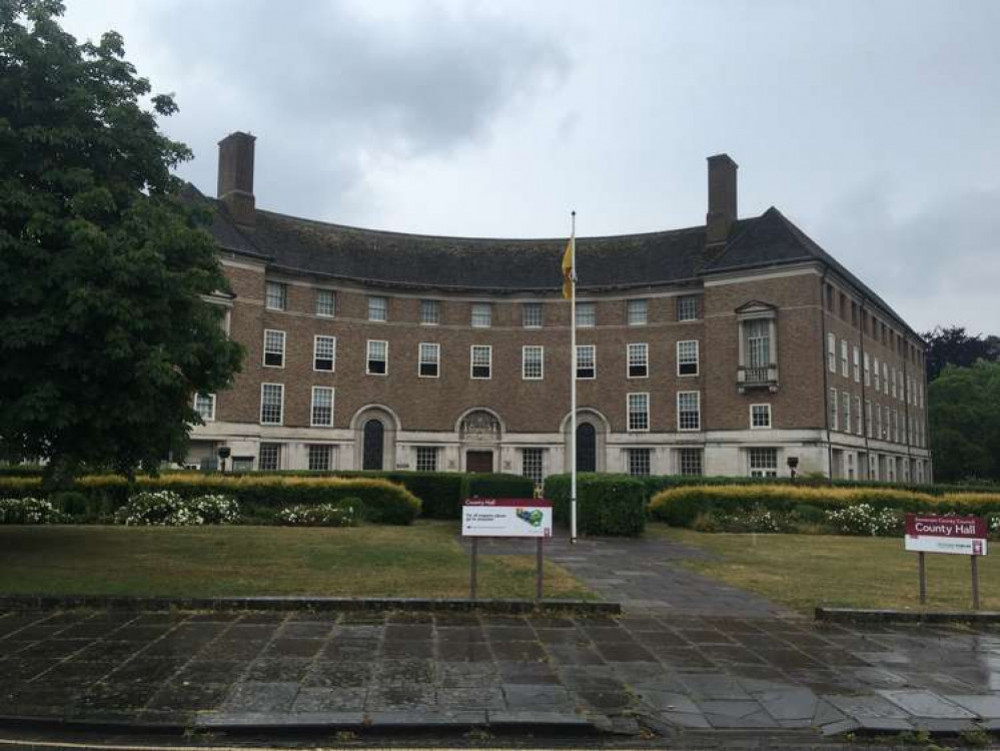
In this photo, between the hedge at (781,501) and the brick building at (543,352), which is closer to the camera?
the hedge at (781,501)

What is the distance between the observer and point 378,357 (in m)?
47.8

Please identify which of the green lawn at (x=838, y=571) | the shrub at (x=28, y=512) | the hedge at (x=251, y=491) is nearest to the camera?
the green lawn at (x=838, y=571)

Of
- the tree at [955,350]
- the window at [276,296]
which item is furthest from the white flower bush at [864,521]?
the tree at [955,350]

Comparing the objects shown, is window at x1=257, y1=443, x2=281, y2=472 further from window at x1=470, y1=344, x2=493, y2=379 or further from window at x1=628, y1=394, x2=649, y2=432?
window at x1=628, y1=394, x2=649, y2=432

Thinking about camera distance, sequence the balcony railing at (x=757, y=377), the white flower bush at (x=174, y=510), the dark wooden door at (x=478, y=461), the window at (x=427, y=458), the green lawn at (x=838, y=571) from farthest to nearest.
Answer: the dark wooden door at (x=478, y=461) < the window at (x=427, y=458) < the balcony railing at (x=757, y=377) < the white flower bush at (x=174, y=510) < the green lawn at (x=838, y=571)

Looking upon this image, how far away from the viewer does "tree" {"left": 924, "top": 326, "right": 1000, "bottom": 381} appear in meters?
84.9

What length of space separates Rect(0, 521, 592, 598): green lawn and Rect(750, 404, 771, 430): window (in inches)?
1095

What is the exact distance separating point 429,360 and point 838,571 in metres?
35.6

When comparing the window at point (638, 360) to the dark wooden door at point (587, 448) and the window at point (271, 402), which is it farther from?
the window at point (271, 402)

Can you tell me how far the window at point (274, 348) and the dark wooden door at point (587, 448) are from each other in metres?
18.4

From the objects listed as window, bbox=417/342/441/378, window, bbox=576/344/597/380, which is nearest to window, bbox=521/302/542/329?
window, bbox=576/344/597/380

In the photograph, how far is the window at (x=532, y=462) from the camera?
48.2 meters

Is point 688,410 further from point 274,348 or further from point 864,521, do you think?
point 274,348

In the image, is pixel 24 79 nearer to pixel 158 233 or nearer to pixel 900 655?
pixel 158 233
